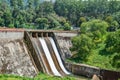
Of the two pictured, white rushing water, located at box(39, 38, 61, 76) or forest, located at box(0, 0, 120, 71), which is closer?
white rushing water, located at box(39, 38, 61, 76)

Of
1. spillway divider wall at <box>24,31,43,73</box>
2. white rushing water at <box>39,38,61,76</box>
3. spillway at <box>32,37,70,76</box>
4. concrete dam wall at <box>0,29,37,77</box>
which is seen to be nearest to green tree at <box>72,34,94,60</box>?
spillway at <box>32,37,70,76</box>

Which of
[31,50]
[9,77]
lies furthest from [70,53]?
[9,77]

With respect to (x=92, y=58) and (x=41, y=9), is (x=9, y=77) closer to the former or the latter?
(x=92, y=58)

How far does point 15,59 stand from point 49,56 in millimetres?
5674

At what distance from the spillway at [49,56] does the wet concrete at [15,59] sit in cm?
181

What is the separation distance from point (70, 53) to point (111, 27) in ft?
57.5

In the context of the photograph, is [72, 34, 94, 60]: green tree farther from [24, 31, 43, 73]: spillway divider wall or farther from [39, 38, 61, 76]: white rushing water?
[24, 31, 43, 73]: spillway divider wall

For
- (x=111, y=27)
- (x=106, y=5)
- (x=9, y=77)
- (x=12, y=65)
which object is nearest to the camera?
(x=9, y=77)

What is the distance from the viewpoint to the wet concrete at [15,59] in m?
26.1

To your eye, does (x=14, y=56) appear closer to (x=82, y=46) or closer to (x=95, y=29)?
(x=82, y=46)

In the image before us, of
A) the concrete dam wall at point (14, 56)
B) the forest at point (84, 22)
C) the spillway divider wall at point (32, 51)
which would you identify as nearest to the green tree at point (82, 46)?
the forest at point (84, 22)

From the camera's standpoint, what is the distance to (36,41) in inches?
1271

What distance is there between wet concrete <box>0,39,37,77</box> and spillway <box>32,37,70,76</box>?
181 centimetres

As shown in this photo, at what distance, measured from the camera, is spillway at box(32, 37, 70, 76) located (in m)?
30.6
